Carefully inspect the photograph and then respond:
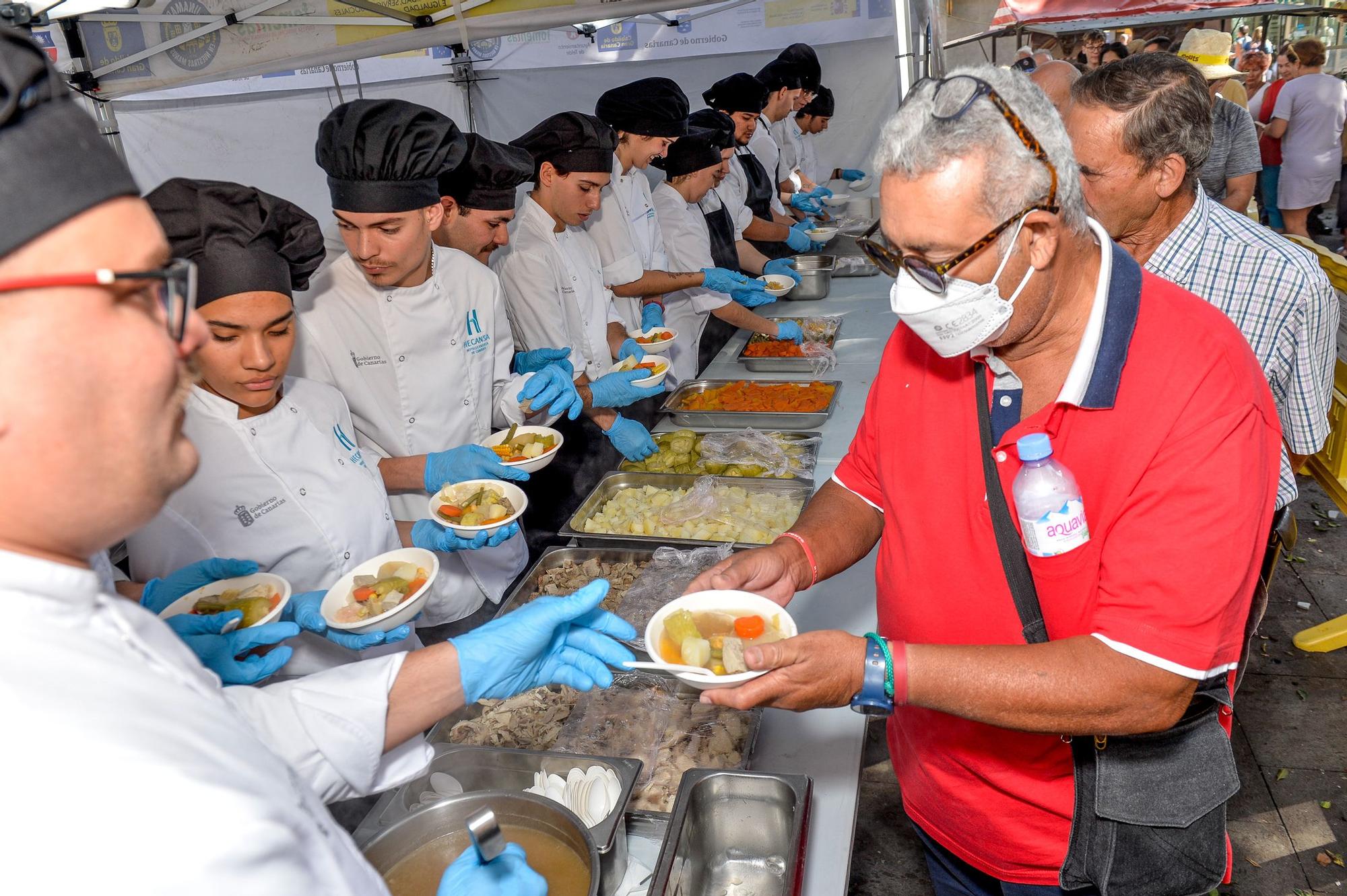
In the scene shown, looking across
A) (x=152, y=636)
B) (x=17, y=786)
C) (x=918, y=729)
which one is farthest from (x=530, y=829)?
(x=17, y=786)

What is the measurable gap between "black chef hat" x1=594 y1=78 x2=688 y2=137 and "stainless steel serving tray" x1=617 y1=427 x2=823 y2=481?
1.51m

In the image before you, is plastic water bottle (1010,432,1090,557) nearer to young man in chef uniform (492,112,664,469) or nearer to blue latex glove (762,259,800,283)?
young man in chef uniform (492,112,664,469)

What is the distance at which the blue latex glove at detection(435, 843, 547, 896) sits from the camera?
1.16m

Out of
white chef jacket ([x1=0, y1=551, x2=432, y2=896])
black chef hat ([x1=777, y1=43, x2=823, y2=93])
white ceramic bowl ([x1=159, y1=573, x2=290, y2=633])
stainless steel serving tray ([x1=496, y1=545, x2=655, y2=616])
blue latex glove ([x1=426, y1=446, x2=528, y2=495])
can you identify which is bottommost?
stainless steel serving tray ([x1=496, y1=545, x2=655, y2=616])

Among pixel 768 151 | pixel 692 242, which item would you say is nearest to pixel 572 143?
pixel 692 242

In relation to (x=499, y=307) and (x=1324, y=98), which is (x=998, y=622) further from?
(x=1324, y=98)

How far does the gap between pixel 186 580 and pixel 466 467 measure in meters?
0.78

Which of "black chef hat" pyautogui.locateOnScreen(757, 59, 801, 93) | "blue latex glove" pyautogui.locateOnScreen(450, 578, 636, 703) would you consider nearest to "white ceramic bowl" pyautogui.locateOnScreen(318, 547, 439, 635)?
"blue latex glove" pyautogui.locateOnScreen(450, 578, 636, 703)

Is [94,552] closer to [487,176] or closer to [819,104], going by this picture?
[487,176]

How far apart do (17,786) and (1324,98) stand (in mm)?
10366

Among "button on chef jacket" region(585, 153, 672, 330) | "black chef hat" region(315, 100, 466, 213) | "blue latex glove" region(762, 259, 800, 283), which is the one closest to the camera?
"black chef hat" region(315, 100, 466, 213)

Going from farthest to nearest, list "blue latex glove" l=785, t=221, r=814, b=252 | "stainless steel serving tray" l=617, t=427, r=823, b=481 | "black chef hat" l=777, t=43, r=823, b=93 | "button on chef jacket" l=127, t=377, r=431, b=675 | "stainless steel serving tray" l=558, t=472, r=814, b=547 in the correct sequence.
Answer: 1. "black chef hat" l=777, t=43, r=823, b=93
2. "blue latex glove" l=785, t=221, r=814, b=252
3. "stainless steel serving tray" l=617, t=427, r=823, b=481
4. "stainless steel serving tray" l=558, t=472, r=814, b=547
5. "button on chef jacket" l=127, t=377, r=431, b=675

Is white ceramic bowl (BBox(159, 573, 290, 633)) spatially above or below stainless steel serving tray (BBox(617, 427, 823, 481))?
above

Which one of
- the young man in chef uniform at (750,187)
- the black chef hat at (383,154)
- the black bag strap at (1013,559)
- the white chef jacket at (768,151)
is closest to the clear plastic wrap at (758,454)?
the black chef hat at (383,154)
